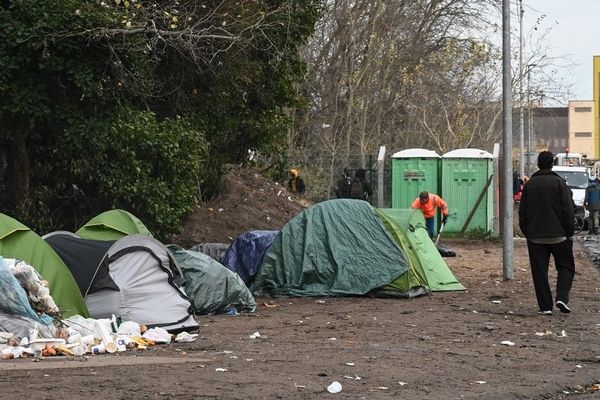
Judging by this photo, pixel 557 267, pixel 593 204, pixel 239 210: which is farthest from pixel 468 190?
pixel 557 267

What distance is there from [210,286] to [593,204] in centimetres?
2352

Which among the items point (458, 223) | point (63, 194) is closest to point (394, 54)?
point (458, 223)

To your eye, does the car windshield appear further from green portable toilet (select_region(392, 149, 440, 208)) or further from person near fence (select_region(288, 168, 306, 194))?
person near fence (select_region(288, 168, 306, 194))

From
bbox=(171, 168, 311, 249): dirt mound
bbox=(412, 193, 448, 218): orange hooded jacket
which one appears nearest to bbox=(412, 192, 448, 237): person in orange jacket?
bbox=(412, 193, 448, 218): orange hooded jacket

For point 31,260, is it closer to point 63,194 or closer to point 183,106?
point 63,194

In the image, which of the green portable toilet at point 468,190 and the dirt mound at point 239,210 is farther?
the green portable toilet at point 468,190

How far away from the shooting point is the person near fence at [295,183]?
34.2 m

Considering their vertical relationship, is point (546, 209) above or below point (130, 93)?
below

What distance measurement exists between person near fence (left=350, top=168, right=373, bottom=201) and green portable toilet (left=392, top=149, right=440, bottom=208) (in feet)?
10.5

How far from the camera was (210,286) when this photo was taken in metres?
14.5

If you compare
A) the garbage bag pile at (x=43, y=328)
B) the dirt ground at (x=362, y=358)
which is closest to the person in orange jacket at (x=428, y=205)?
the dirt ground at (x=362, y=358)

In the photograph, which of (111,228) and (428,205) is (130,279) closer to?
(111,228)

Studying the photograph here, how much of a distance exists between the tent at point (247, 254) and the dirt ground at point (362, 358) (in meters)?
0.89

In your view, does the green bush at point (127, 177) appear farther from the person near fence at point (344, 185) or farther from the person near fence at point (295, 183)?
the person near fence at point (344, 185)
